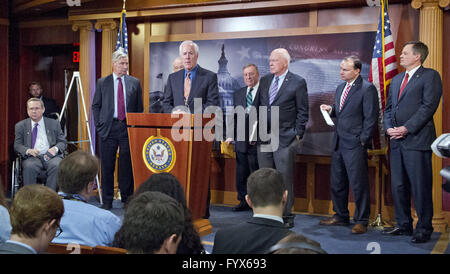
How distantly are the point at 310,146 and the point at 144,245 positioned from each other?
14.1 ft

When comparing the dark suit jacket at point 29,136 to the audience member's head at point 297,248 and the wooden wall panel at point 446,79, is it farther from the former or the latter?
the audience member's head at point 297,248

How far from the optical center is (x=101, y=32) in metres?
7.08

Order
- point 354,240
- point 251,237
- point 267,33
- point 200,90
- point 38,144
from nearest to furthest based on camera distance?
point 251,237, point 354,240, point 200,90, point 38,144, point 267,33

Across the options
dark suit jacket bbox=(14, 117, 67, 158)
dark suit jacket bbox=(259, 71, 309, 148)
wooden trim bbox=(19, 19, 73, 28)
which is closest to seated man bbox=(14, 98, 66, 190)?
dark suit jacket bbox=(14, 117, 67, 158)

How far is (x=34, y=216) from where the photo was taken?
1.63 meters

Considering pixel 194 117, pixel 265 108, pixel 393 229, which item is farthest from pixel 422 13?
pixel 194 117

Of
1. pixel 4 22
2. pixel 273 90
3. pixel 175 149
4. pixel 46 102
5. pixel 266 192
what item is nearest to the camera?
pixel 266 192

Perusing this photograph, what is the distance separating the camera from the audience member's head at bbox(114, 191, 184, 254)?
4.87ft

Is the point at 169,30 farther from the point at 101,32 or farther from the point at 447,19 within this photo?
the point at 447,19

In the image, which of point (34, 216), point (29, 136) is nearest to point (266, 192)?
point (34, 216)

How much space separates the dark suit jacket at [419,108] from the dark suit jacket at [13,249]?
138 inches

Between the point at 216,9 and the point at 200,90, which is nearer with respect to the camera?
the point at 200,90

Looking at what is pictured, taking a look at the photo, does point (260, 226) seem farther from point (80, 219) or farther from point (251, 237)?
point (80, 219)

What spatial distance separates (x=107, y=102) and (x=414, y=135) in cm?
321
